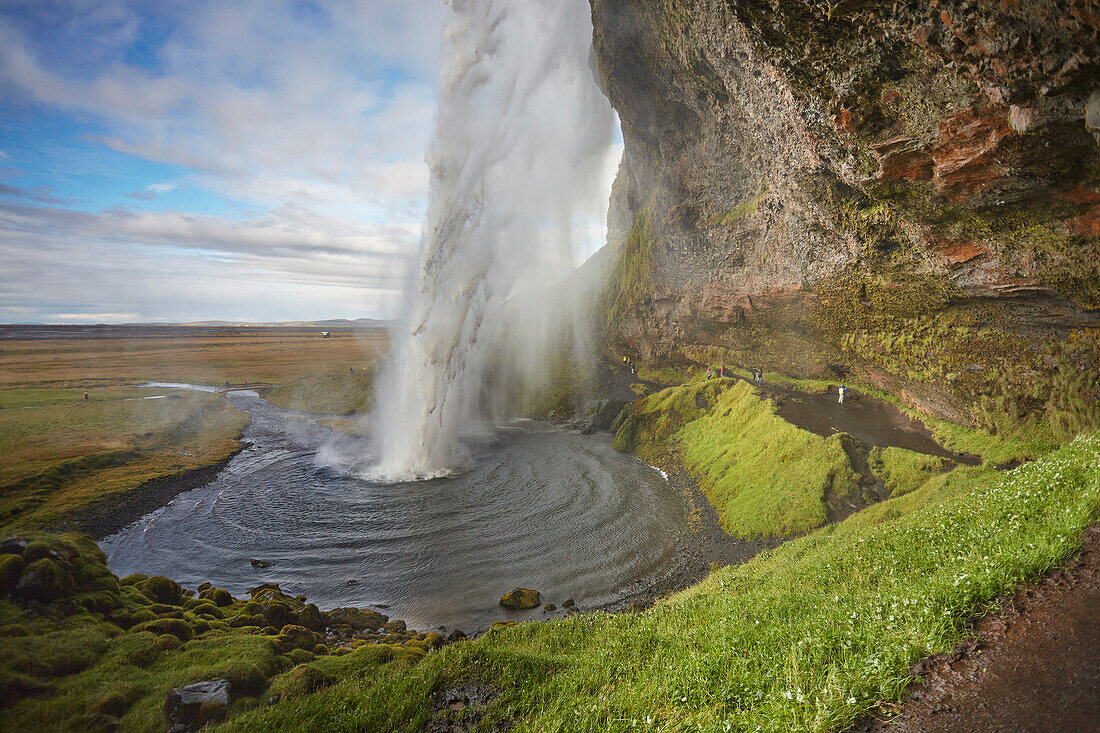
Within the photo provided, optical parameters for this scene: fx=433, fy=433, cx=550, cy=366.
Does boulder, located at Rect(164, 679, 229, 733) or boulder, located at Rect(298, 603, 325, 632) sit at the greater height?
boulder, located at Rect(164, 679, 229, 733)

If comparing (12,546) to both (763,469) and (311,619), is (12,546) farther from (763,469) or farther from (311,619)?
(763,469)

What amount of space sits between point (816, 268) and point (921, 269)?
6.00m

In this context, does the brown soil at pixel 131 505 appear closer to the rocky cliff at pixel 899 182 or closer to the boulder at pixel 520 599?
the boulder at pixel 520 599

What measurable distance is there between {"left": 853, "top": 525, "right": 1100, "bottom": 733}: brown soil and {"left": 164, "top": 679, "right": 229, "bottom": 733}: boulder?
445 inches

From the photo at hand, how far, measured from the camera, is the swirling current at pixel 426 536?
17.6 metres

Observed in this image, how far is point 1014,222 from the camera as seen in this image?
15.4 metres

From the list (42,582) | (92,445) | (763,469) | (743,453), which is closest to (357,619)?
(42,582)

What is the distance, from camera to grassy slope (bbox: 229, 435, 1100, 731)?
5125 millimetres

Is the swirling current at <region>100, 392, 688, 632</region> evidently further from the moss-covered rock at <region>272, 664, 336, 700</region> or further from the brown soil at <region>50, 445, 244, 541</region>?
the moss-covered rock at <region>272, 664, 336, 700</region>

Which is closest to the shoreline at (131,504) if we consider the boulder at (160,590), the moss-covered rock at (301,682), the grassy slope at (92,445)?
the grassy slope at (92,445)

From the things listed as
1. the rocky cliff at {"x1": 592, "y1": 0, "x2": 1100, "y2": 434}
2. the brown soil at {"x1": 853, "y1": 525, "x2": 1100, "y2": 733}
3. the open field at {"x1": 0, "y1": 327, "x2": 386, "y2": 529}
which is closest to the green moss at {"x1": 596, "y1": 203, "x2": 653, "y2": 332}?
the rocky cliff at {"x1": 592, "y1": 0, "x2": 1100, "y2": 434}

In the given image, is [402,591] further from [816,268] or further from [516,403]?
[516,403]

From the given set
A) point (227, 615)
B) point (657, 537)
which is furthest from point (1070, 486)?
point (227, 615)

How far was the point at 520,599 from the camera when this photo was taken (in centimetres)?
1641
